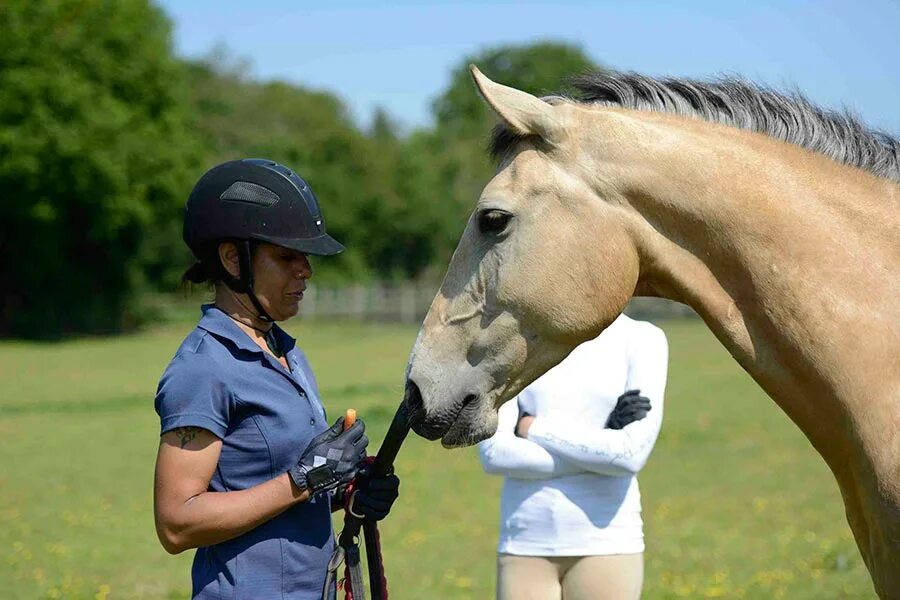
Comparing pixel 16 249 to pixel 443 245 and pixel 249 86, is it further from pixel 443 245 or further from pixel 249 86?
pixel 249 86

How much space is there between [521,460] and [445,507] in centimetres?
683

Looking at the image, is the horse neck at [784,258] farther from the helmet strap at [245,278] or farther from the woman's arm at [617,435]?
the woman's arm at [617,435]

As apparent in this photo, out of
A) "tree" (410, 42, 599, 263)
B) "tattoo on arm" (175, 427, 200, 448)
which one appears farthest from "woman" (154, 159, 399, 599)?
"tree" (410, 42, 599, 263)

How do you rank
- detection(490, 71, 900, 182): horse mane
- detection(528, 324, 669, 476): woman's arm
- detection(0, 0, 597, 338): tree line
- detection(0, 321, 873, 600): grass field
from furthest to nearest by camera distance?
1. detection(0, 0, 597, 338): tree line
2. detection(0, 321, 873, 600): grass field
3. detection(528, 324, 669, 476): woman's arm
4. detection(490, 71, 900, 182): horse mane

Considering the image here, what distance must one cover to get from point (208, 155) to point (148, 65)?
700cm

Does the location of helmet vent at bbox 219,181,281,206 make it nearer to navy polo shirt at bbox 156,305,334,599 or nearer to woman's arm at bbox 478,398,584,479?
navy polo shirt at bbox 156,305,334,599

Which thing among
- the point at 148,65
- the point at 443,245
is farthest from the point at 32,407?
the point at 443,245

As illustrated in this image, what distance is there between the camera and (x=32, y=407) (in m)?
19.2

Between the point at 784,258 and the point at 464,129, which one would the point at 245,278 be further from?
the point at 464,129

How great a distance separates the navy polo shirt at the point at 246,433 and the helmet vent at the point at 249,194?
364mm

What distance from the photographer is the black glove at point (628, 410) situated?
14.8 ft

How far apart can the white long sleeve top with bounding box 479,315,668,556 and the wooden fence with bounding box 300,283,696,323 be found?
145ft

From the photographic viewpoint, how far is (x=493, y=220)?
9.91 ft

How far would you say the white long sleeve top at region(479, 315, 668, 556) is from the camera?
4402mm
